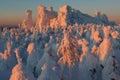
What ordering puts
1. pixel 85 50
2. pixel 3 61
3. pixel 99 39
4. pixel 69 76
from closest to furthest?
pixel 69 76
pixel 85 50
pixel 3 61
pixel 99 39

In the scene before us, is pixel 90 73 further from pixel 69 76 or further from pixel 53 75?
pixel 53 75

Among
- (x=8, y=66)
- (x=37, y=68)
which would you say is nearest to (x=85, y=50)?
(x=37, y=68)

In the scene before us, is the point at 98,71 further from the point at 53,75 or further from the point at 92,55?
the point at 53,75

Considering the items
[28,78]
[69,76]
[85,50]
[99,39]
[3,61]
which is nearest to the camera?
[28,78]

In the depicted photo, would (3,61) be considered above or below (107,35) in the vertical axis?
below

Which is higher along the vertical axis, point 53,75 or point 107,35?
point 107,35

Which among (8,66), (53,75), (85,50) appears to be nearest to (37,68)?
(8,66)

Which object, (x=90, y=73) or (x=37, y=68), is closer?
(x=90, y=73)

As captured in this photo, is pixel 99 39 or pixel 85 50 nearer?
pixel 85 50

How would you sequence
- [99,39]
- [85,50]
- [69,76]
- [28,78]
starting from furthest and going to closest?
[99,39] → [85,50] → [69,76] → [28,78]
